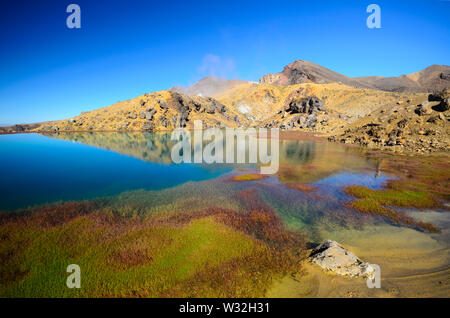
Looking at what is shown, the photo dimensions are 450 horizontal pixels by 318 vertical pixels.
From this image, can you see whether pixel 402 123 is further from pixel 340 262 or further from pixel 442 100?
A: pixel 340 262

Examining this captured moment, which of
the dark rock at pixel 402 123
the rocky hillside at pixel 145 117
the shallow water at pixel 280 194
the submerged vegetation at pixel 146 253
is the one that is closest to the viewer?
the submerged vegetation at pixel 146 253

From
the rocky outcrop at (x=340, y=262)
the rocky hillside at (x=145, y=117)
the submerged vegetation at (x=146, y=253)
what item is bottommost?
the submerged vegetation at (x=146, y=253)

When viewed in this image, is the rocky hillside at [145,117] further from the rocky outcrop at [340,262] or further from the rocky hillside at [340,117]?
the rocky outcrop at [340,262]

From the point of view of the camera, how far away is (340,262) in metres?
10.1

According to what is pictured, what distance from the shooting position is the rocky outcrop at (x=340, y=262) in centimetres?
963

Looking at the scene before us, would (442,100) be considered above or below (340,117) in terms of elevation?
below

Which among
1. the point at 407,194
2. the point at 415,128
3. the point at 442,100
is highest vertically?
the point at 442,100

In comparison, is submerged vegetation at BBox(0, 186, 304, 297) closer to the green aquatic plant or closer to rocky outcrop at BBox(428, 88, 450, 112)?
the green aquatic plant

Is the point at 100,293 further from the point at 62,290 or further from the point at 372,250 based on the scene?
the point at 372,250

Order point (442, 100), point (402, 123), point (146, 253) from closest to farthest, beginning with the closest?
point (146, 253), point (442, 100), point (402, 123)

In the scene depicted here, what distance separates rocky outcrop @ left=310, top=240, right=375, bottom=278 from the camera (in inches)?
379

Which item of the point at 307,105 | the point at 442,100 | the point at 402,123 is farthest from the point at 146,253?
the point at 307,105

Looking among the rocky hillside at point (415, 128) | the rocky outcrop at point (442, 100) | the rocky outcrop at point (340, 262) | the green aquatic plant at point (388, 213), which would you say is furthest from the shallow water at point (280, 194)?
the rocky outcrop at point (442, 100)
